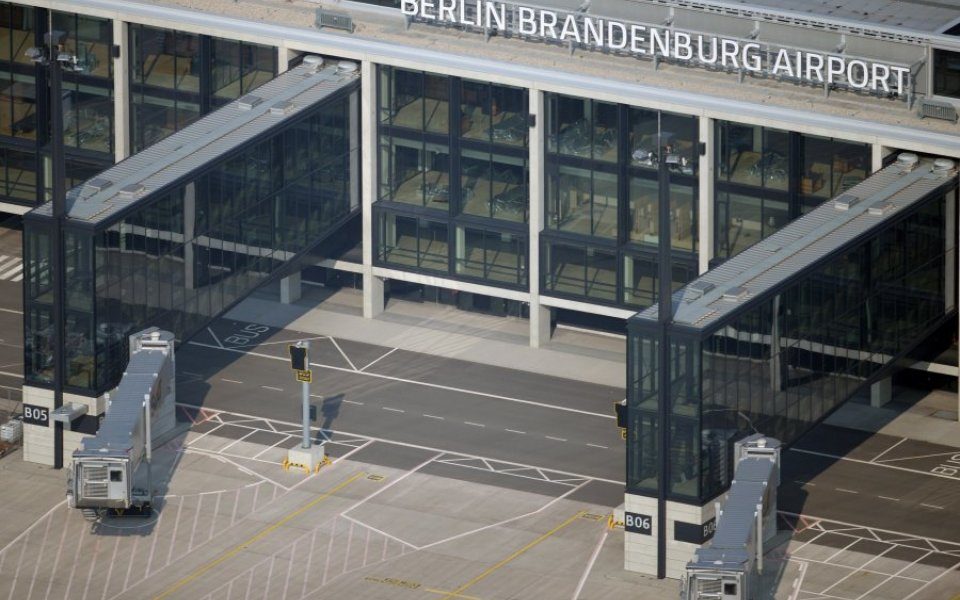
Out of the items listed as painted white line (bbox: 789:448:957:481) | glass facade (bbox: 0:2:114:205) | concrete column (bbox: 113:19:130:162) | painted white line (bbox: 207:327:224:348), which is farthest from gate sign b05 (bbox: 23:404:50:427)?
painted white line (bbox: 789:448:957:481)

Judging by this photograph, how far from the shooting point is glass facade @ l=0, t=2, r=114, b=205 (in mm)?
184000

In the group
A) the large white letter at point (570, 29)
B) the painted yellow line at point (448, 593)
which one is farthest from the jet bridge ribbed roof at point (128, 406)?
the large white letter at point (570, 29)

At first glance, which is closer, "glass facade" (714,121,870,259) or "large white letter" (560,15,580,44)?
"glass facade" (714,121,870,259)

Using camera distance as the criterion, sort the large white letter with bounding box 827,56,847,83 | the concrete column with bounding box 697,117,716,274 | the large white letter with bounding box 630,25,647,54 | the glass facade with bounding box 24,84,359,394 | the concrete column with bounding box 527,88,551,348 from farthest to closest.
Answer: the concrete column with bounding box 527,88,551,348
the large white letter with bounding box 630,25,647,54
the concrete column with bounding box 697,117,716,274
the large white letter with bounding box 827,56,847,83
the glass facade with bounding box 24,84,359,394

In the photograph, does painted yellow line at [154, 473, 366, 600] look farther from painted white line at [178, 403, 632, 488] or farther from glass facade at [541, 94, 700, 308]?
glass facade at [541, 94, 700, 308]

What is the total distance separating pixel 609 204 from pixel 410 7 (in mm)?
17380

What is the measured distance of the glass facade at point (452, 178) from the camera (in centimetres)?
17288

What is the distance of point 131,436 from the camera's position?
14925 centimetres

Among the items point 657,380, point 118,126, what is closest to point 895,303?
point 657,380

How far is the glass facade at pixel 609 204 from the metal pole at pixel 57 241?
1240 inches

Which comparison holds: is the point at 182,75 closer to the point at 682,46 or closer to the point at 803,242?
the point at 682,46

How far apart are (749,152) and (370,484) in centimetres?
3037

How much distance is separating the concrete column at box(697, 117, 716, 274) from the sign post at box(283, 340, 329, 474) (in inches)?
1006

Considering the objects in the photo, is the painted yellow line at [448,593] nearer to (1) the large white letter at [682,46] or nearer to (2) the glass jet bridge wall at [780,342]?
(2) the glass jet bridge wall at [780,342]
